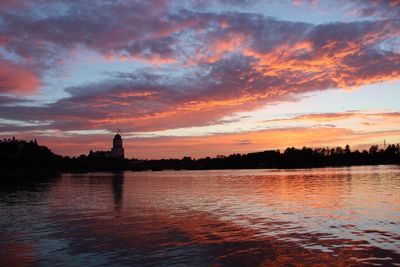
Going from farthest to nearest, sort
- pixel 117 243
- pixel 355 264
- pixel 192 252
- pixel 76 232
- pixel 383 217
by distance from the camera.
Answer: pixel 383 217, pixel 76 232, pixel 117 243, pixel 192 252, pixel 355 264

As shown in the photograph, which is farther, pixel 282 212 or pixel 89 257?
pixel 282 212

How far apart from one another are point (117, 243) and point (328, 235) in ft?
47.9

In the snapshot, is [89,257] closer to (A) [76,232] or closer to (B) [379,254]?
(A) [76,232]

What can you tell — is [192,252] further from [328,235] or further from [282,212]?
[282,212]

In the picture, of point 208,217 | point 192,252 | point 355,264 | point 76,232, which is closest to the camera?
point 355,264

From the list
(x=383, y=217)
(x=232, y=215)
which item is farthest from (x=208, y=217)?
(x=383, y=217)

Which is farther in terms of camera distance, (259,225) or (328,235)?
(259,225)

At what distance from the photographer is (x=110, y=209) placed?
47844mm

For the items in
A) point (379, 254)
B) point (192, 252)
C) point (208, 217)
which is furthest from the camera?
point (208, 217)

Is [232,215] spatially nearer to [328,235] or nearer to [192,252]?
[328,235]

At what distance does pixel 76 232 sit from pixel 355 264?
20713mm

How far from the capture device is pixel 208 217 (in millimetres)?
38875

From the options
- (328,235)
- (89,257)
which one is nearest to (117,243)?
(89,257)

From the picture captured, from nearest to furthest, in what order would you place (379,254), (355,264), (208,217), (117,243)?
(355,264) < (379,254) < (117,243) < (208,217)
